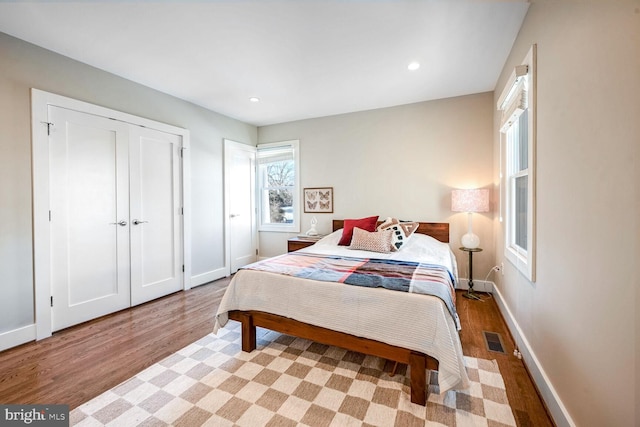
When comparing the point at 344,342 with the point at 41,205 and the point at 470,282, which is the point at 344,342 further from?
the point at 41,205

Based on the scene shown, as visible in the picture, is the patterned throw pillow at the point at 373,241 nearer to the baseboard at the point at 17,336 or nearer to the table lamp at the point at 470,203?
the table lamp at the point at 470,203

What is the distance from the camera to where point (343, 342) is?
1808 millimetres

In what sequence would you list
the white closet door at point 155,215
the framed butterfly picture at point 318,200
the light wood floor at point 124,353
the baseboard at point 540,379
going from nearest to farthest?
the baseboard at point 540,379
the light wood floor at point 124,353
the white closet door at point 155,215
the framed butterfly picture at point 318,200

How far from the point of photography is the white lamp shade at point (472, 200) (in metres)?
3.15

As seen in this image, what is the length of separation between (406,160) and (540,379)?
2.82 meters

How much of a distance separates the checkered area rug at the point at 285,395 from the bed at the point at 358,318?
0.16 meters

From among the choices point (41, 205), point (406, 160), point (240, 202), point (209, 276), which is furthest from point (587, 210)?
point (240, 202)

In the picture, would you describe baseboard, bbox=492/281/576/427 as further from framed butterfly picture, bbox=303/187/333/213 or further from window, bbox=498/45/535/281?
framed butterfly picture, bbox=303/187/333/213

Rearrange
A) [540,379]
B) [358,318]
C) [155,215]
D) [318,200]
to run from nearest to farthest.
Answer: [540,379]
[358,318]
[155,215]
[318,200]

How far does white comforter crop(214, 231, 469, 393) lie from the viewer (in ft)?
4.95

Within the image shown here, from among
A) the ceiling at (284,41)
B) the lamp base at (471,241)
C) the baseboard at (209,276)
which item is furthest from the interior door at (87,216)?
the lamp base at (471,241)

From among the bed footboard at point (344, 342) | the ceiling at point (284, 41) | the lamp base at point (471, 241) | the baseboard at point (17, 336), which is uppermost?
the ceiling at point (284, 41)

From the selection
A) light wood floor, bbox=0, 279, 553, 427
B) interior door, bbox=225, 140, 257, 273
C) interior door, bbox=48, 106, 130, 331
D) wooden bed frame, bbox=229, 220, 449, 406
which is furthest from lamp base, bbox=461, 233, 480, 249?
interior door, bbox=48, 106, 130, 331

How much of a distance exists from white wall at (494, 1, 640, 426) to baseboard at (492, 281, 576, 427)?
11mm
